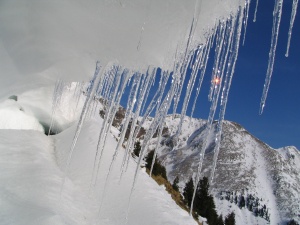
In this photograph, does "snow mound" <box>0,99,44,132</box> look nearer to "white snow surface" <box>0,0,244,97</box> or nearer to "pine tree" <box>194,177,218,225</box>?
"white snow surface" <box>0,0,244,97</box>

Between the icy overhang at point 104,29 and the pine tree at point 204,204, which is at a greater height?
the icy overhang at point 104,29

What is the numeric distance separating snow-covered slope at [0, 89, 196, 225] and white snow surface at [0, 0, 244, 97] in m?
2.38

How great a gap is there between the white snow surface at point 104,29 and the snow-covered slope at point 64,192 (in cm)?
238

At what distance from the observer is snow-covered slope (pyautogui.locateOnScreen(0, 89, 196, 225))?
207 inches

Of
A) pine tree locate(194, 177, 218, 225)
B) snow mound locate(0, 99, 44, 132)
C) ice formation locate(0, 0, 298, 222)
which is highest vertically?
ice formation locate(0, 0, 298, 222)

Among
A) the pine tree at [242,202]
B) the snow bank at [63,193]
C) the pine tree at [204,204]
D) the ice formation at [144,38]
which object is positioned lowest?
the pine tree at [242,202]

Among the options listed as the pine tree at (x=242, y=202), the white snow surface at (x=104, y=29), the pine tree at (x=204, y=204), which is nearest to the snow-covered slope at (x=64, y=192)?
the white snow surface at (x=104, y=29)

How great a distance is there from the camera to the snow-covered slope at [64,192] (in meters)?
5.25

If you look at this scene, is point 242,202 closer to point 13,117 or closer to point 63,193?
point 13,117

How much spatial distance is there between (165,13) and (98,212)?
5276 millimetres

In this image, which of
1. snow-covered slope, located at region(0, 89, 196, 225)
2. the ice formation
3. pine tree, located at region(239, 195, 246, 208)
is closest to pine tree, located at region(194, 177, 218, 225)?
snow-covered slope, located at region(0, 89, 196, 225)

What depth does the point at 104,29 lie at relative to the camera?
13.8 ft

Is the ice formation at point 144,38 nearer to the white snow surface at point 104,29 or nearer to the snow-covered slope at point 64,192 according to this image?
the white snow surface at point 104,29

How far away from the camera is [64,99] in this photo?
14031mm
